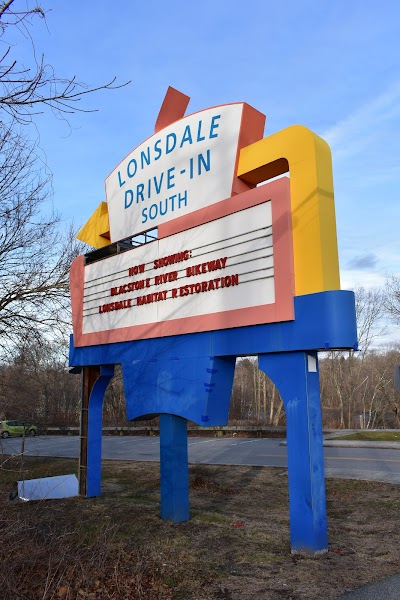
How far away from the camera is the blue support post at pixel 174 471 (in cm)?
761

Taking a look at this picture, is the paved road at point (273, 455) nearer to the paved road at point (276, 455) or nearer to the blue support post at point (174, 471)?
the paved road at point (276, 455)

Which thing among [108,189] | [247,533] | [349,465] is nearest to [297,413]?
[247,533]

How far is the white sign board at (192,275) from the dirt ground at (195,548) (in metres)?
3.12

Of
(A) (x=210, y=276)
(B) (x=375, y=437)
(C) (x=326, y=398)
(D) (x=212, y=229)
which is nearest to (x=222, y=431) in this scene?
(B) (x=375, y=437)

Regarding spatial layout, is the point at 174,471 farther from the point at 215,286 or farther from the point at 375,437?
the point at 375,437

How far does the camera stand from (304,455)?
5.86 metres

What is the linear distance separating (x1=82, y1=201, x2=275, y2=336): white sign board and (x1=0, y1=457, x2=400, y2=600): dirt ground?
3115 millimetres

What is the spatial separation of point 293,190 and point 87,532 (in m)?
5.45

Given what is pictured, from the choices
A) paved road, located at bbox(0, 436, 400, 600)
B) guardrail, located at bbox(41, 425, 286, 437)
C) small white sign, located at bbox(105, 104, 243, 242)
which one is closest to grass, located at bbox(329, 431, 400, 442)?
paved road, located at bbox(0, 436, 400, 600)

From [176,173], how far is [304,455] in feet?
16.3

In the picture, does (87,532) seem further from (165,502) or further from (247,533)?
(247,533)

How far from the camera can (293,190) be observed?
245 inches

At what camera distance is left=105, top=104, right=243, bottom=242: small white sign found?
24.1ft

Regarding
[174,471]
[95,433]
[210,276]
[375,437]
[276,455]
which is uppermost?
[210,276]
